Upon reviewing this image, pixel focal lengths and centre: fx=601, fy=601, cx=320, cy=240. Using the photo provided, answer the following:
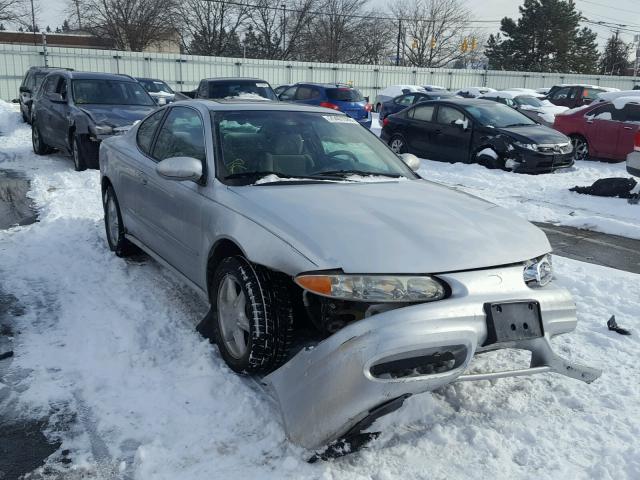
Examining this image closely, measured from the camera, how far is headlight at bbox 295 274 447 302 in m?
2.67

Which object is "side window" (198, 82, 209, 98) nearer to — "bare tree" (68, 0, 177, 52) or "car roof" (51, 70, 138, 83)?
"car roof" (51, 70, 138, 83)

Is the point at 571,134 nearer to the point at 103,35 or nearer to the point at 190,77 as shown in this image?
the point at 190,77

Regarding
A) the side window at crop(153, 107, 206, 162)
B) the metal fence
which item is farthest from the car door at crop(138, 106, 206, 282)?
the metal fence

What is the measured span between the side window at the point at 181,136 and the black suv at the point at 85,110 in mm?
5592

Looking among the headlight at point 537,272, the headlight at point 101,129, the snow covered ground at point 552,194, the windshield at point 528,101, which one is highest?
the windshield at point 528,101

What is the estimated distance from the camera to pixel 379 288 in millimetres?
2682

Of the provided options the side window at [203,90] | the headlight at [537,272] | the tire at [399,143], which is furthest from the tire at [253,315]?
the side window at [203,90]

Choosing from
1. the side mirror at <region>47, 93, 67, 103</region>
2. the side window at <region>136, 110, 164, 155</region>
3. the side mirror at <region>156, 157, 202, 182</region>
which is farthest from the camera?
the side mirror at <region>47, 93, 67, 103</region>

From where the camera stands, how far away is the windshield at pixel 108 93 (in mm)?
11016

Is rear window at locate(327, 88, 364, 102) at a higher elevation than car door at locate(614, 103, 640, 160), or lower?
higher

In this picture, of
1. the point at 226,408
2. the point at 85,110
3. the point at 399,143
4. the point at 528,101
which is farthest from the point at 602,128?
the point at 226,408

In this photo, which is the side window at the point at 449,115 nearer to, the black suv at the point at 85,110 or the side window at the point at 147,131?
the black suv at the point at 85,110

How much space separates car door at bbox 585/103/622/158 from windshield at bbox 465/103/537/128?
6.65 feet

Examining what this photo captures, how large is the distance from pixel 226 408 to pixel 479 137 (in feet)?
33.6
